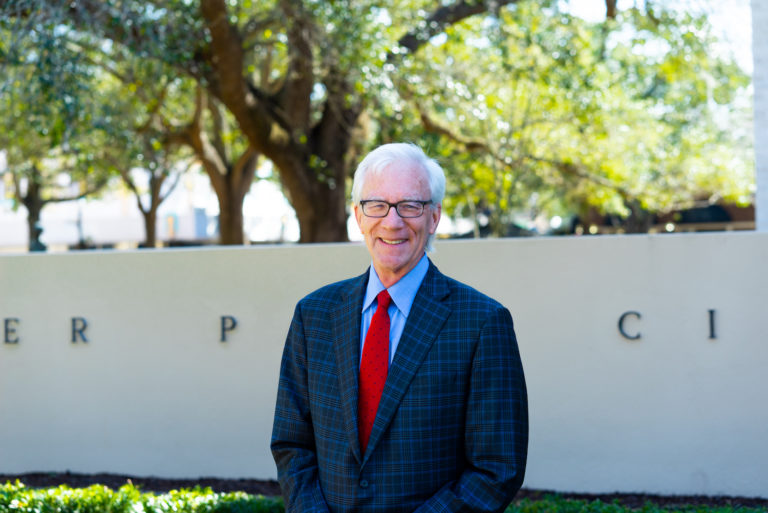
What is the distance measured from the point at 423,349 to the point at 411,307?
0.14 m

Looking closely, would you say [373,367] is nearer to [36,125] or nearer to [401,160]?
[401,160]

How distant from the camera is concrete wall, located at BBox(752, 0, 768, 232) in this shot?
6.29m

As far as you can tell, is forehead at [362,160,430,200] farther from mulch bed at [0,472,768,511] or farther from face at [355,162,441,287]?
mulch bed at [0,472,768,511]

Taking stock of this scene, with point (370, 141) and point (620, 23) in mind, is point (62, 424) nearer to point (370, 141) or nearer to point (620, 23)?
point (370, 141)

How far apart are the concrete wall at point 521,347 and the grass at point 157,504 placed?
2.30 ft

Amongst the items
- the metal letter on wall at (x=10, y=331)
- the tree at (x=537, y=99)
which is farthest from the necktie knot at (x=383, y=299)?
the tree at (x=537, y=99)

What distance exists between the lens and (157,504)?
195 inches

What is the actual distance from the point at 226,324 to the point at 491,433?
14.1 ft

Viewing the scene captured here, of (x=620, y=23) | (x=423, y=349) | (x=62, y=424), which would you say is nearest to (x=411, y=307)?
(x=423, y=349)

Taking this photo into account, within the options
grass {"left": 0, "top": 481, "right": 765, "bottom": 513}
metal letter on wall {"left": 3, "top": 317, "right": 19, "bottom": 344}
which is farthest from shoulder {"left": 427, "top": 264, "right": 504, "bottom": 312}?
metal letter on wall {"left": 3, "top": 317, "right": 19, "bottom": 344}

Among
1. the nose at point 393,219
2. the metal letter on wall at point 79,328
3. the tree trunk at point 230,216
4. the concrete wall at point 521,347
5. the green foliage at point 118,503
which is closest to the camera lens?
the nose at point 393,219

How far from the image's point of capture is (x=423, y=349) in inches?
94.0

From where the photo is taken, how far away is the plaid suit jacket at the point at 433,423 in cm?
233

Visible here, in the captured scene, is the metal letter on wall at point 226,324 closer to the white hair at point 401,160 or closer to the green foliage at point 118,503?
the green foliage at point 118,503
